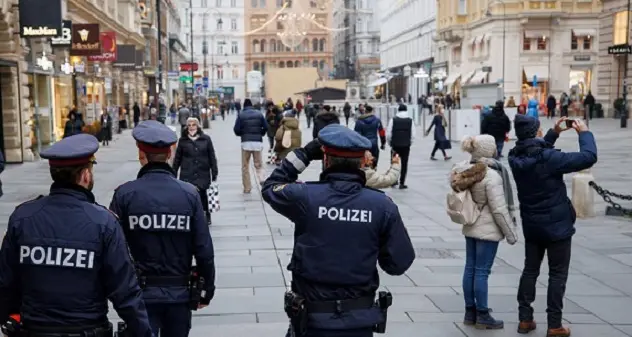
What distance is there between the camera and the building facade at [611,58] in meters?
41.3

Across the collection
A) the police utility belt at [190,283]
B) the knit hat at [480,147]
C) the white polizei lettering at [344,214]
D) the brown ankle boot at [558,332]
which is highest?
the knit hat at [480,147]

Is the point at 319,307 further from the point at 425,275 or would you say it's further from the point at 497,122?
the point at 497,122

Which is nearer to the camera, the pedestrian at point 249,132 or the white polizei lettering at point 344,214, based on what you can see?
the white polizei lettering at point 344,214

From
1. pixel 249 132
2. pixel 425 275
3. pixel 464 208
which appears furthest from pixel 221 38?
pixel 464 208

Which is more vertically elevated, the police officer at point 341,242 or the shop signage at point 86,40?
the shop signage at point 86,40

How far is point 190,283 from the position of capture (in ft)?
15.7

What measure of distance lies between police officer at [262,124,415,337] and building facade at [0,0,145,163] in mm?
18860

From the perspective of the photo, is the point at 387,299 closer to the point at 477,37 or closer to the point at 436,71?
the point at 477,37

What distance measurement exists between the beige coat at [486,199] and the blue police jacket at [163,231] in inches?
110

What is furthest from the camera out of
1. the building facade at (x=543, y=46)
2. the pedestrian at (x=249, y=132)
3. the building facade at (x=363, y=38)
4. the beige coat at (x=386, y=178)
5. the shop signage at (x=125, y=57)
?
the building facade at (x=363, y=38)

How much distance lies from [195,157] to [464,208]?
5.72 m

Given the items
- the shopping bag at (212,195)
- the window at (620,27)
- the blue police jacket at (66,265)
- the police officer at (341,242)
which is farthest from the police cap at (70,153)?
the window at (620,27)

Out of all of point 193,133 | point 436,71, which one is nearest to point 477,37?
point 436,71

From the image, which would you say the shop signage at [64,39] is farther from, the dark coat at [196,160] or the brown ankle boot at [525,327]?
the brown ankle boot at [525,327]
